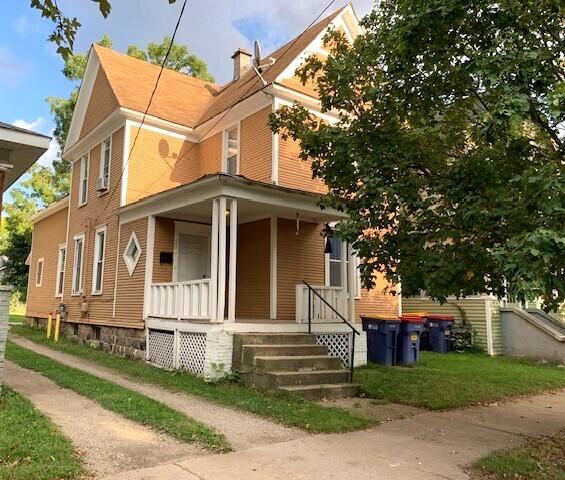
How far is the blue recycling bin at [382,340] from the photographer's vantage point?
39.3ft

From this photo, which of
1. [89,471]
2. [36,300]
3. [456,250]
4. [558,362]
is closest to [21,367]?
[89,471]

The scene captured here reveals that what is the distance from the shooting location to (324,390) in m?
8.46

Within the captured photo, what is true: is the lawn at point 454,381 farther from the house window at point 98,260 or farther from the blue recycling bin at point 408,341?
the house window at point 98,260

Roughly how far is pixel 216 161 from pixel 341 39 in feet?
20.9

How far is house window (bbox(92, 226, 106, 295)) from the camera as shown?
588 inches

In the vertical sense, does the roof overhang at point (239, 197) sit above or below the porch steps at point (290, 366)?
above

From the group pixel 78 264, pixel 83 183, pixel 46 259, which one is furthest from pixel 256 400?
pixel 46 259

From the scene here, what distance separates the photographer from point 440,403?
26.9ft

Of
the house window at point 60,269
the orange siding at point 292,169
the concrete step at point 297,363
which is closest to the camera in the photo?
the concrete step at point 297,363

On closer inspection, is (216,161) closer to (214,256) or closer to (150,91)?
(150,91)

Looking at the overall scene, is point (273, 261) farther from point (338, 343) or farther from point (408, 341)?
point (408, 341)

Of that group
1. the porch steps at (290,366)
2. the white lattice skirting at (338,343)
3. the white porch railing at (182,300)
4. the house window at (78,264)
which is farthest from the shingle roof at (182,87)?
the porch steps at (290,366)

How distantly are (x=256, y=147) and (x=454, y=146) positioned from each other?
6.32m

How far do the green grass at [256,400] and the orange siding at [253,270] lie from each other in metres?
2.84
